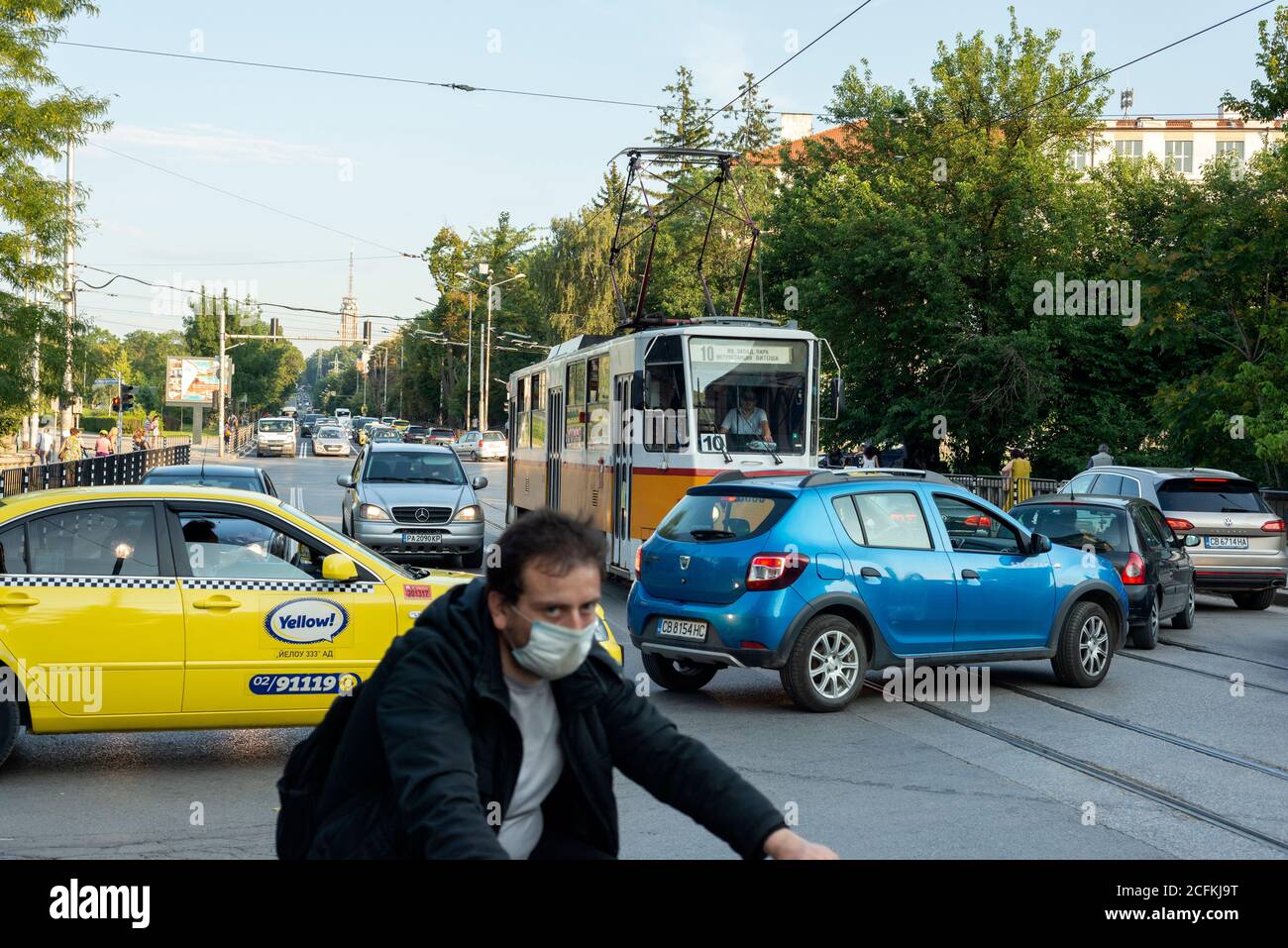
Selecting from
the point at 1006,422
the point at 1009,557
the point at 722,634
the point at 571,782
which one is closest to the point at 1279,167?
the point at 1006,422

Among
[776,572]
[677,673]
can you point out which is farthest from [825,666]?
[677,673]

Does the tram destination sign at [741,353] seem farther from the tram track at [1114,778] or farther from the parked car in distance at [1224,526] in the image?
the tram track at [1114,778]

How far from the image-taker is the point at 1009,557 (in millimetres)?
10914

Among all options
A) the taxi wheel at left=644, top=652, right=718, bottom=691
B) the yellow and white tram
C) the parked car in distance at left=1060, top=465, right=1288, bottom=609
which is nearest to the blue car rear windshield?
the taxi wheel at left=644, top=652, right=718, bottom=691

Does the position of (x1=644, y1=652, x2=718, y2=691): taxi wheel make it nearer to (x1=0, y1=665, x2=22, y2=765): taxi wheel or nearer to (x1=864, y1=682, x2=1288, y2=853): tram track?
(x1=864, y1=682, x2=1288, y2=853): tram track

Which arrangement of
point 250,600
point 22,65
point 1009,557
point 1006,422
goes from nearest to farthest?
point 250,600, point 1009,557, point 22,65, point 1006,422

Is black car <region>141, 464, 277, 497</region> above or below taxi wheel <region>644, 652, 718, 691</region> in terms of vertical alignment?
above

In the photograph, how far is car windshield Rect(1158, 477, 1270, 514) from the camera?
18344 mm

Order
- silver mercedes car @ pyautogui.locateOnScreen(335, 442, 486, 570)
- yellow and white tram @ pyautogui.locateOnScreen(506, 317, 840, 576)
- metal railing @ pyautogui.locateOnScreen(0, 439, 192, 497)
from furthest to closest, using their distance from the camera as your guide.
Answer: metal railing @ pyautogui.locateOnScreen(0, 439, 192, 497) → silver mercedes car @ pyautogui.locateOnScreen(335, 442, 486, 570) → yellow and white tram @ pyautogui.locateOnScreen(506, 317, 840, 576)

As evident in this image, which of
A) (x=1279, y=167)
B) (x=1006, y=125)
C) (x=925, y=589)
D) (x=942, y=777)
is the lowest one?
(x=942, y=777)

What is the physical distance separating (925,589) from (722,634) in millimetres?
1534

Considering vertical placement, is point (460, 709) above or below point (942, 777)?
above

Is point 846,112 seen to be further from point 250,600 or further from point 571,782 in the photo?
point 571,782

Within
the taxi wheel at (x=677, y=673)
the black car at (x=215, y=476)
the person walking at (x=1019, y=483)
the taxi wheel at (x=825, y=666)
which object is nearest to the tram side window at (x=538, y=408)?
the black car at (x=215, y=476)
